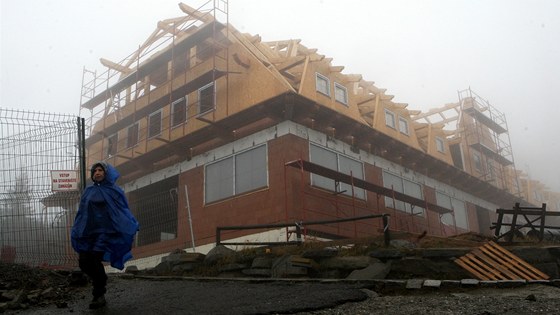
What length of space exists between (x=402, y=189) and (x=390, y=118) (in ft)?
10.2

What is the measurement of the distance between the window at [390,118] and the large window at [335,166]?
3445 mm

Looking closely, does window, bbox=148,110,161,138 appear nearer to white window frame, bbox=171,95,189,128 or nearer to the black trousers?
white window frame, bbox=171,95,189,128

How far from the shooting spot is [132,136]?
2222 cm

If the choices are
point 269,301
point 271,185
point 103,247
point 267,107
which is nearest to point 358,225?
point 271,185

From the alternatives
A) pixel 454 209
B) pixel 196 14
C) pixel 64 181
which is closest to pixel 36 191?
pixel 64 181

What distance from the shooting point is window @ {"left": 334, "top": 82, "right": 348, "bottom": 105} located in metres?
19.4

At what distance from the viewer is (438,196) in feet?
77.0

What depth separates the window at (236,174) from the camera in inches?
653

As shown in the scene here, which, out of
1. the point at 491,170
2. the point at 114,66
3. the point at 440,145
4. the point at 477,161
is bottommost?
the point at 491,170

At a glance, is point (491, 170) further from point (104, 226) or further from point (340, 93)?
point (104, 226)

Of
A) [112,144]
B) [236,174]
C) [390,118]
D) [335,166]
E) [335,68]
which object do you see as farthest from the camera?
[112,144]

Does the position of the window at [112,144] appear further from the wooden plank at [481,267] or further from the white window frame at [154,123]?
the wooden plank at [481,267]

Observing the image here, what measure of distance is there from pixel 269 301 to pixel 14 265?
4378 millimetres

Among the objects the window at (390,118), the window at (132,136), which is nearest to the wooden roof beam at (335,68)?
the window at (390,118)
